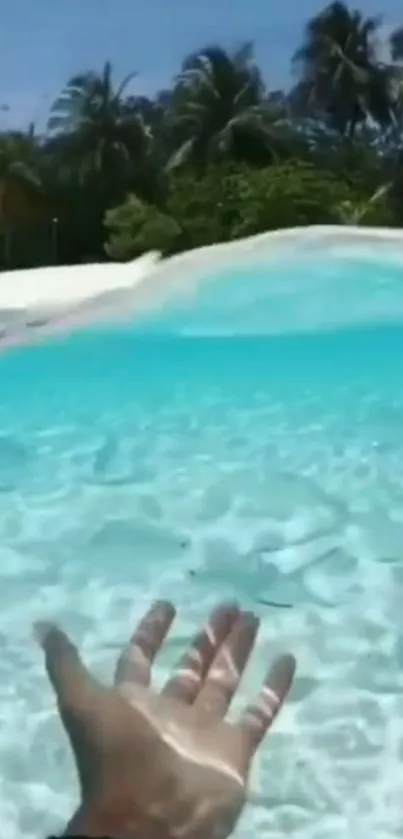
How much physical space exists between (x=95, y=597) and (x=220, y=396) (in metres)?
0.50

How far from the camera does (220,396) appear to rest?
169cm

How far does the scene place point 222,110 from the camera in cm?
172

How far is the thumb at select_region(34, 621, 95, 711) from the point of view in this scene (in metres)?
1.00

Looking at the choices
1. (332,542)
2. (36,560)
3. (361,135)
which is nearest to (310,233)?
(361,135)

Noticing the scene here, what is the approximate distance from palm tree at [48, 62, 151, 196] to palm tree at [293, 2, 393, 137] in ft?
0.81

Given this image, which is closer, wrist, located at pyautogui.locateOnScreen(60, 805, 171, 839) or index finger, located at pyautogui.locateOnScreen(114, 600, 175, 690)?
wrist, located at pyautogui.locateOnScreen(60, 805, 171, 839)

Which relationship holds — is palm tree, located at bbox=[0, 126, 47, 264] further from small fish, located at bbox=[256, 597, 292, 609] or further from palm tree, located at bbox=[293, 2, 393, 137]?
small fish, located at bbox=[256, 597, 292, 609]

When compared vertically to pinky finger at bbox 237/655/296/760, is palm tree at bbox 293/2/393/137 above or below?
above

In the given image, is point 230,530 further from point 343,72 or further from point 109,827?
point 343,72

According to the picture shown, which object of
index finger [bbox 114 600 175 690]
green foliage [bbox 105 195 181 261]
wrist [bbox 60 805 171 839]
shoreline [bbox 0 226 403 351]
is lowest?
wrist [bbox 60 805 171 839]

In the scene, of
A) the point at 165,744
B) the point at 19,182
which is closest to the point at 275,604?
the point at 165,744

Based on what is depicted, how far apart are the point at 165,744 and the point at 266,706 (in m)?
0.12

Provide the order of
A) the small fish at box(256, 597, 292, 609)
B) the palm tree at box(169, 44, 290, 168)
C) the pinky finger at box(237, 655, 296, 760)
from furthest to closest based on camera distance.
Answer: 1. the palm tree at box(169, 44, 290, 168)
2. the small fish at box(256, 597, 292, 609)
3. the pinky finger at box(237, 655, 296, 760)

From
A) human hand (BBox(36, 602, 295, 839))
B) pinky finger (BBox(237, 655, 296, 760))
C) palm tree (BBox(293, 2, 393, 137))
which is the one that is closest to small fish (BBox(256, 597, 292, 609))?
pinky finger (BBox(237, 655, 296, 760))
